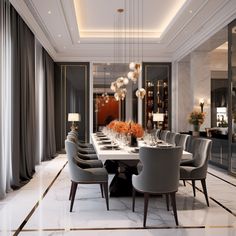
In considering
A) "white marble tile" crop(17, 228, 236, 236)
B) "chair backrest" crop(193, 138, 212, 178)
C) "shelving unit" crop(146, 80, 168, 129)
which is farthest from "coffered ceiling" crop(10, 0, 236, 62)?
"white marble tile" crop(17, 228, 236, 236)

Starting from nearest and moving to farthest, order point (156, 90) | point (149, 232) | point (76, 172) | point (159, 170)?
point (149, 232) < point (159, 170) < point (76, 172) < point (156, 90)

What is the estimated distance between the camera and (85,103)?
9844mm

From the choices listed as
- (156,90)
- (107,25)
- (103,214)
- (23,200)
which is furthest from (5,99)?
(156,90)

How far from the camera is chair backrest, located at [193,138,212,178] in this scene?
12.9ft

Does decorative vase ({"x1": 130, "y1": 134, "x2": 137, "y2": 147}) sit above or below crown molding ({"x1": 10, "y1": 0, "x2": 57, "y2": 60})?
below

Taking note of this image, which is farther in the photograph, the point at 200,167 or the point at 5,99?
the point at 5,99

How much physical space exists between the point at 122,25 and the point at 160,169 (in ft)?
Answer: 17.6

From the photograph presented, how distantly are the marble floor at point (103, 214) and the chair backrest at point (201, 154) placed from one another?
449 mm

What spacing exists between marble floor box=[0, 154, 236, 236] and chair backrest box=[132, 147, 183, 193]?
387mm

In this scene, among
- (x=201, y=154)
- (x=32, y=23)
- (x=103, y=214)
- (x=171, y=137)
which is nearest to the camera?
(x=103, y=214)

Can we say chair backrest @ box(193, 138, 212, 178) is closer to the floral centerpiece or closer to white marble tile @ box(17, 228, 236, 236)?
white marble tile @ box(17, 228, 236, 236)

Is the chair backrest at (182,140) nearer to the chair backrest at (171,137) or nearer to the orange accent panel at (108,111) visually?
the chair backrest at (171,137)

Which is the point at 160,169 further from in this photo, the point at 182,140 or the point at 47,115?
the point at 47,115

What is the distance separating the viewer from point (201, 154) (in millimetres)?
4109
